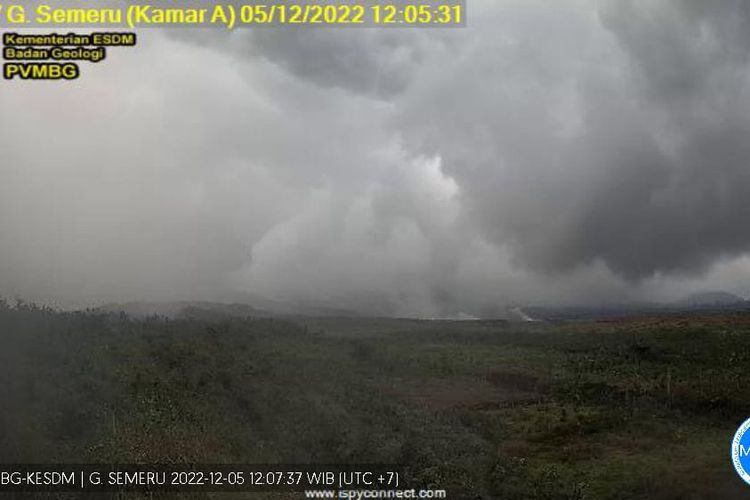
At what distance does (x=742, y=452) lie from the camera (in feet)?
58.0

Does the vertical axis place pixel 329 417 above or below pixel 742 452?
above

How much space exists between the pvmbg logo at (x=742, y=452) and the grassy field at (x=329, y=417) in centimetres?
44

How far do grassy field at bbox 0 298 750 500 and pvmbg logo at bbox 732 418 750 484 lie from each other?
17.5 inches

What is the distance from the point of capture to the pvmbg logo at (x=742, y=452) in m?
16.9

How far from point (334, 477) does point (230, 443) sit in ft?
11.1

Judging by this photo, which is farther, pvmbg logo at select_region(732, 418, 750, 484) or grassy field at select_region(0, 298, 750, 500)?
pvmbg logo at select_region(732, 418, 750, 484)

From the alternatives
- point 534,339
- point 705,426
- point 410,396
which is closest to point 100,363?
point 410,396

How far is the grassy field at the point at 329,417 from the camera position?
14656 millimetres

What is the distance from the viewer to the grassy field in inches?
577

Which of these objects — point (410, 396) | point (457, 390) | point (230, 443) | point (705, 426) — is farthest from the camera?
point (457, 390)

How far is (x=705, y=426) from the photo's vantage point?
26.9 m

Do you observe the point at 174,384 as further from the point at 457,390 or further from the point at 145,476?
the point at 457,390

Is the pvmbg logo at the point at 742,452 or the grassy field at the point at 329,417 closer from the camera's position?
the grassy field at the point at 329,417

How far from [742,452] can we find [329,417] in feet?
44.1
